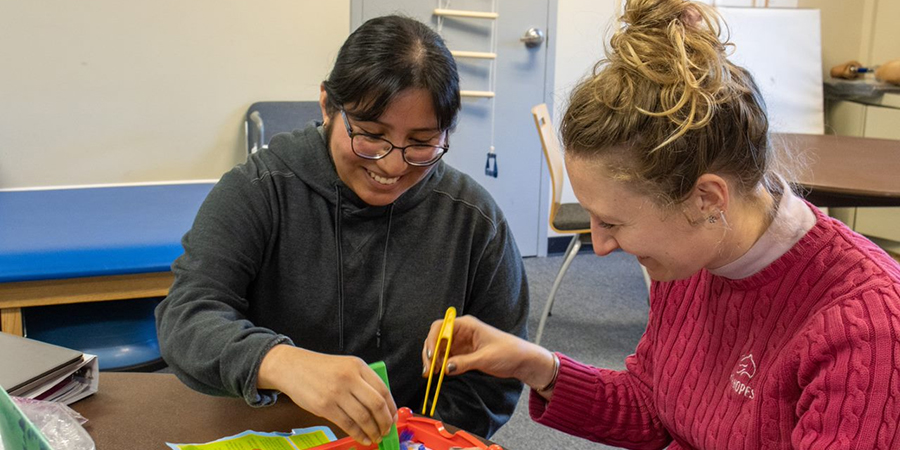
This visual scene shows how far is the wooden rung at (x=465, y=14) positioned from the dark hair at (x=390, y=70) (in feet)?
8.51

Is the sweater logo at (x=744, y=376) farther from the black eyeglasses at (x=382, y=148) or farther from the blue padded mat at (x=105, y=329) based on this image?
the blue padded mat at (x=105, y=329)

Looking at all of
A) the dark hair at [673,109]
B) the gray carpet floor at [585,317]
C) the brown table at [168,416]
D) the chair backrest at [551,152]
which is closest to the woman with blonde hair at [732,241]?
the dark hair at [673,109]

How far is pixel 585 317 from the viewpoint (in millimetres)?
3488

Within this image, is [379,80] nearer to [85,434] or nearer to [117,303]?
[85,434]

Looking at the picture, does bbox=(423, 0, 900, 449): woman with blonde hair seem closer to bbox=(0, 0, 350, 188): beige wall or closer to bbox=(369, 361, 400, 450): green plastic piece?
bbox=(369, 361, 400, 450): green plastic piece

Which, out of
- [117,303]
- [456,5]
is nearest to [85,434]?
[117,303]

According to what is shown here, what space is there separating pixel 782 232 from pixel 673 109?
0.23 meters

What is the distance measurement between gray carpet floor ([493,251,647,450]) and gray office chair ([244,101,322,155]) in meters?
1.22

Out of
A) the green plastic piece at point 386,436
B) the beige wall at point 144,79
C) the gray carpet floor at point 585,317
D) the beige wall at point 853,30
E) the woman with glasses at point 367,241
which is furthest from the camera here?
the beige wall at point 853,30

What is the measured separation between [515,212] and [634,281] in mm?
678

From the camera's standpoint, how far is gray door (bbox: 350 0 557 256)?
3.92 metres

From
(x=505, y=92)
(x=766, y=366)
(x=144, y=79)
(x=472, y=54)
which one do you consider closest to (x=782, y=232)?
(x=766, y=366)

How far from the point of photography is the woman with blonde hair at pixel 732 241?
894 millimetres

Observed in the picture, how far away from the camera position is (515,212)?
419 cm
